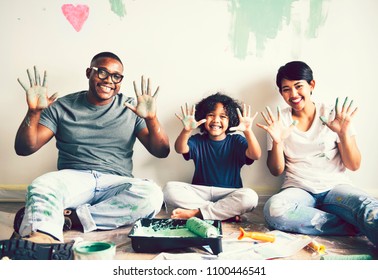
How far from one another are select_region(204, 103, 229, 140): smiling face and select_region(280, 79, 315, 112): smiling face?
0.28 m

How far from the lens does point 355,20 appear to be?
1701 millimetres

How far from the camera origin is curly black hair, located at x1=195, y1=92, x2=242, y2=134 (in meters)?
1.67

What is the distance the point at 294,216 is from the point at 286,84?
582 millimetres

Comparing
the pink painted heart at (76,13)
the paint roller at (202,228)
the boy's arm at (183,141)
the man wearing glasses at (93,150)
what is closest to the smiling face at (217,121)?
the boy's arm at (183,141)

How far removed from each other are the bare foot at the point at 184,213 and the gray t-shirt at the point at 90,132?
0.94 ft

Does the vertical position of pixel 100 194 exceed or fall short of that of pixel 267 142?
it falls short

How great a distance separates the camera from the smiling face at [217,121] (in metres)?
1.63

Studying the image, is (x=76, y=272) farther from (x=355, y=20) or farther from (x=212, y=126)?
(x=355, y=20)

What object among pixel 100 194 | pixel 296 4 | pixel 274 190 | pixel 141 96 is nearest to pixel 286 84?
pixel 296 4

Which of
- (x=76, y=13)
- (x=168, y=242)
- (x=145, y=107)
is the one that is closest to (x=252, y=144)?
(x=145, y=107)

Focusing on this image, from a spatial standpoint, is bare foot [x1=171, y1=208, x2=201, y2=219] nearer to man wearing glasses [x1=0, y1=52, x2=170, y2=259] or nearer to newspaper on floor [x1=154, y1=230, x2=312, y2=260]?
man wearing glasses [x1=0, y1=52, x2=170, y2=259]

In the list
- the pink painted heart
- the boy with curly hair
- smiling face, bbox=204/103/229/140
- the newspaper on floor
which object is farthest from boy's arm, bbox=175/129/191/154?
the pink painted heart

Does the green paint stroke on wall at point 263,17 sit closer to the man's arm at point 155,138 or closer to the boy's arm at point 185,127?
the boy's arm at point 185,127

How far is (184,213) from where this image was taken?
59.0 inches
